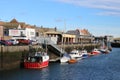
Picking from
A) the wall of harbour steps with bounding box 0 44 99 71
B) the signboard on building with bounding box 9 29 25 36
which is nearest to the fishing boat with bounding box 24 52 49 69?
the wall of harbour steps with bounding box 0 44 99 71

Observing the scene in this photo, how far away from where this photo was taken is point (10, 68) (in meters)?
66.0

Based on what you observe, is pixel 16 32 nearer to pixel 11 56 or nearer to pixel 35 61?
pixel 35 61

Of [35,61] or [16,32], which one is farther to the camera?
[16,32]

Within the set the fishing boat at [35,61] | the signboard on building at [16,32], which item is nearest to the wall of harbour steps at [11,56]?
the fishing boat at [35,61]

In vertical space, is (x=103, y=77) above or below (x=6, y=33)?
below

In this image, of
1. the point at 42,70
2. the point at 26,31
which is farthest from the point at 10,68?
the point at 26,31

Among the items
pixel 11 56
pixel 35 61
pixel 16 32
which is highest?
pixel 16 32

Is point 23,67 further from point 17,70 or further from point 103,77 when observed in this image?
point 103,77

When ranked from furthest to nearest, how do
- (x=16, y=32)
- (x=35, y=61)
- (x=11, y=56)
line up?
(x=16, y=32) → (x=35, y=61) → (x=11, y=56)

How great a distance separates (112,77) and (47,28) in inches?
4030

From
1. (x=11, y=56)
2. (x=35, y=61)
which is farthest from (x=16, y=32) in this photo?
(x=11, y=56)

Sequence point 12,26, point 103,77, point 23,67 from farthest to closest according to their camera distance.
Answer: point 12,26, point 23,67, point 103,77

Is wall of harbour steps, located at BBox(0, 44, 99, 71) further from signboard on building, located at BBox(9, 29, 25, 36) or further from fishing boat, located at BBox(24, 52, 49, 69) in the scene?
signboard on building, located at BBox(9, 29, 25, 36)

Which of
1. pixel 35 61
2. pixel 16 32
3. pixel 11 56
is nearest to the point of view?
pixel 11 56
